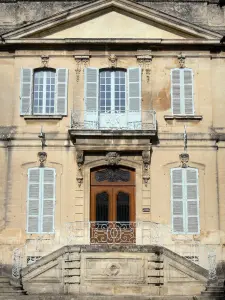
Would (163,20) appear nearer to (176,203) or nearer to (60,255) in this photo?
(176,203)

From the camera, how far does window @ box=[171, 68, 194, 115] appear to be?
874 inches

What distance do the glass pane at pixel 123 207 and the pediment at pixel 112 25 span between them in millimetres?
5906

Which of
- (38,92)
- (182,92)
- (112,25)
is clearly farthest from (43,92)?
(182,92)

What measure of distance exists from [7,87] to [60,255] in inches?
277

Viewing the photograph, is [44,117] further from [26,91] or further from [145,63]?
[145,63]

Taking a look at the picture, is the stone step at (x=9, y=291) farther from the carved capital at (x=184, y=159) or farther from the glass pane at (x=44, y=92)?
the carved capital at (x=184, y=159)

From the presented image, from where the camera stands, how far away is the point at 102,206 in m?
21.6

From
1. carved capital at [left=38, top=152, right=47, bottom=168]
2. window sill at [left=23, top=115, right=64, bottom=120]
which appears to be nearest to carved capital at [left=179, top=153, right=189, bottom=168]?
window sill at [left=23, top=115, right=64, bottom=120]

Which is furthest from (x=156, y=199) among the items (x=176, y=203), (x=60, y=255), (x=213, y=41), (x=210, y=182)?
(x=213, y=41)

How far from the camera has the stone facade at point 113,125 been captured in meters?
21.1

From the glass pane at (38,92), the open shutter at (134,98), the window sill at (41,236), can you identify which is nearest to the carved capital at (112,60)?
the open shutter at (134,98)

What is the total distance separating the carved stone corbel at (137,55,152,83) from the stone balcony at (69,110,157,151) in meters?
1.52

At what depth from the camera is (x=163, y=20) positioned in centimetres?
2241

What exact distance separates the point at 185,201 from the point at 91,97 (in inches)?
199
